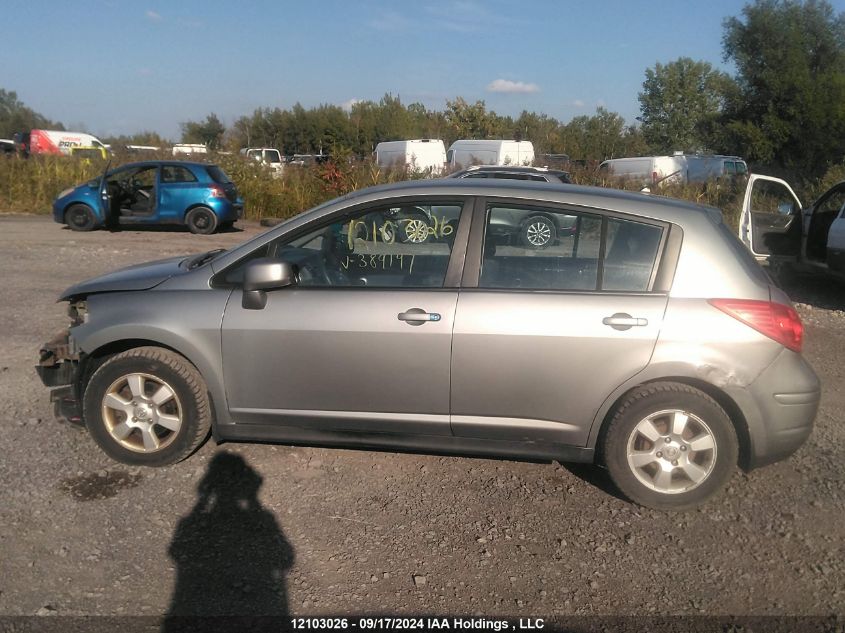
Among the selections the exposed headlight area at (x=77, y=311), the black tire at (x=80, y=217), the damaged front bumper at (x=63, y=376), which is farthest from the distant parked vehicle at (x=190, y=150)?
the damaged front bumper at (x=63, y=376)

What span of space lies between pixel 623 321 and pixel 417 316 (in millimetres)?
1098

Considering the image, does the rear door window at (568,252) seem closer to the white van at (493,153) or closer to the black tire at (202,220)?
the black tire at (202,220)

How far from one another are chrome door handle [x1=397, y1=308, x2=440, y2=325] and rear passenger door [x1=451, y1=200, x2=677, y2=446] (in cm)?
13

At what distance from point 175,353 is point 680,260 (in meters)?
2.91

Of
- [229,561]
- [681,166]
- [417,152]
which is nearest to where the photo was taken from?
[229,561]

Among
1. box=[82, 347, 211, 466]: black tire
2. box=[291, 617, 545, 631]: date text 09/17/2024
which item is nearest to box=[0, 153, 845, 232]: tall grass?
box=[82, 347, 211, 466]: black tire

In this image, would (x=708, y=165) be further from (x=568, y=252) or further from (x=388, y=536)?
(x=388, y=536)

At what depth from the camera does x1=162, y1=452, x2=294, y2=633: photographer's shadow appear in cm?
318

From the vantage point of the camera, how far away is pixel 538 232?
4.26 m

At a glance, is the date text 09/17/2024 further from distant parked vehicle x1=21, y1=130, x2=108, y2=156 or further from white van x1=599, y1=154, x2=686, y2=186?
distant parked vehicle x1=21, y1=130, x2=108, y2=156

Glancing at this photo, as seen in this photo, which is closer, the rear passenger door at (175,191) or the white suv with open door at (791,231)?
the white suv with open door at (791,231)

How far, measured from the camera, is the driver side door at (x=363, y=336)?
4.14 meters

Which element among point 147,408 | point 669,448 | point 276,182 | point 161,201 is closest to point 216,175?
point 161,201

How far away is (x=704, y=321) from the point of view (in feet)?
13.1
